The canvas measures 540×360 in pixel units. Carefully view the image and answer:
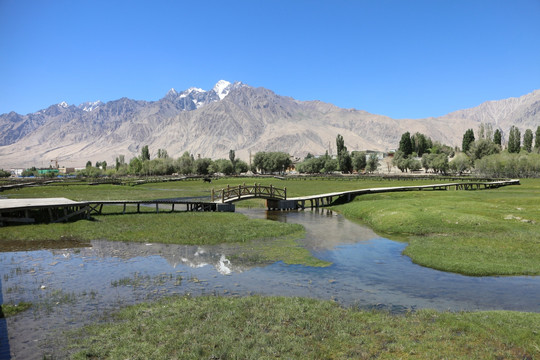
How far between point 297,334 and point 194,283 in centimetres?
794

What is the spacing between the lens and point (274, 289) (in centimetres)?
1917

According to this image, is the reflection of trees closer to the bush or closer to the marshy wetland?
the marshy wetland

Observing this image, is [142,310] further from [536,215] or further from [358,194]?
[358,194]

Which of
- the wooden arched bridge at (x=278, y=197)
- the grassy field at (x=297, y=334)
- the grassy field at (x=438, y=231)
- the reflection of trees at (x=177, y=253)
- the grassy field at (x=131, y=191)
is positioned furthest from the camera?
the grassy field at (x=131, y=191)

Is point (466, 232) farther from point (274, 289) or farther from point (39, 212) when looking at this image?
point (39, 212)

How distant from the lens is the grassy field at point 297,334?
40.1 feet

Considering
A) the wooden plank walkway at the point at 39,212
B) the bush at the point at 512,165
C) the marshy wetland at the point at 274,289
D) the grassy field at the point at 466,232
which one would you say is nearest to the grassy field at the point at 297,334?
the marshy wetland at the point at 274,289

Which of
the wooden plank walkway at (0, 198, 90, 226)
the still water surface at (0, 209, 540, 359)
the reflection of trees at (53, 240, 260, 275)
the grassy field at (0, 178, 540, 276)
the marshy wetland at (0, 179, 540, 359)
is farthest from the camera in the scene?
the wooden plank walkway at (0, 198, 90, 226)

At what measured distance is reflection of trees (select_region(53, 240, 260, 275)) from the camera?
23859 mm

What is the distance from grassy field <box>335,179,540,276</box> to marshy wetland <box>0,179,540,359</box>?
16 centimetres

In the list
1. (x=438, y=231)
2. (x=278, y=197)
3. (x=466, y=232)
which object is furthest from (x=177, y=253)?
→ (x=278, y=197)

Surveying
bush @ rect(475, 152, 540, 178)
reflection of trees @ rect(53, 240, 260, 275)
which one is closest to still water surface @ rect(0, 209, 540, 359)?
reflection of trees @ rect(53, 240, 260, 275)

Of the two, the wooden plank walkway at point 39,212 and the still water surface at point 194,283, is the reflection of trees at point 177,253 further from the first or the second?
the wooden plank walkway at point 39,212

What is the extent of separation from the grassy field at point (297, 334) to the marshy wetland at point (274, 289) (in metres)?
0.06
